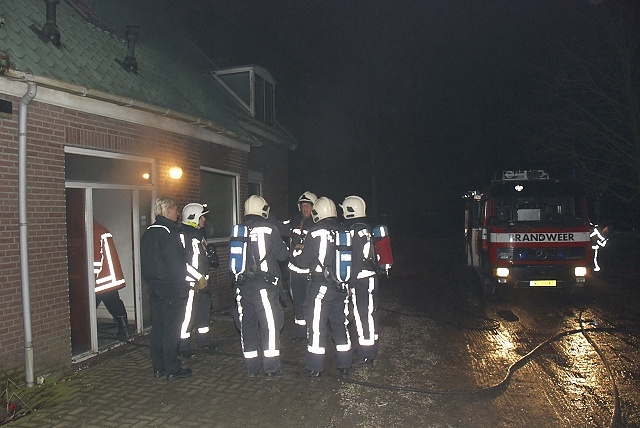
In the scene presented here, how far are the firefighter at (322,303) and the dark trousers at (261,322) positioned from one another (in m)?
0.37

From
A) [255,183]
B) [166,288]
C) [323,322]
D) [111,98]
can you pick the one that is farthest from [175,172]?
[255,183]

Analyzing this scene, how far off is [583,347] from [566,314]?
258 cm

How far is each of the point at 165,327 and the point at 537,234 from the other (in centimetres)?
787

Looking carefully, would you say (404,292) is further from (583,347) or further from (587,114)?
(587,114)

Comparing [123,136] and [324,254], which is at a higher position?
[123,136]

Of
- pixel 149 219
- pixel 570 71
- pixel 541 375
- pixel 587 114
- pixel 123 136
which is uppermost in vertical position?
pixel 570 71

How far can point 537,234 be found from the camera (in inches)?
425

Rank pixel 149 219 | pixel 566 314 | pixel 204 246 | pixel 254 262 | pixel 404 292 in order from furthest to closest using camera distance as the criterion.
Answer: pixel 404 292
pixel 566 314
pixel 149 219
pixel 204 246
pixel 254 262

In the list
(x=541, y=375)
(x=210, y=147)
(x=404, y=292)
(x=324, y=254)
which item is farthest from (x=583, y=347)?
(x=210, y=147)

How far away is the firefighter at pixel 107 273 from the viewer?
7.49 meters

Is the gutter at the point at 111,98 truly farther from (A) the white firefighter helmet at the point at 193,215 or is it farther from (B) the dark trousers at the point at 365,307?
(B) the dark trousers at the point at 365,307

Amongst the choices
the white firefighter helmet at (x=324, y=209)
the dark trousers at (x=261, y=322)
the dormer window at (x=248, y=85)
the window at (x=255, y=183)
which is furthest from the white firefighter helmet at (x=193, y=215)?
the dormer window at (x=248, y=85)

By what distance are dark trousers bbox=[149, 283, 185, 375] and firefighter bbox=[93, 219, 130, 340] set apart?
173cm

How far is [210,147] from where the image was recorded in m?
10.1
